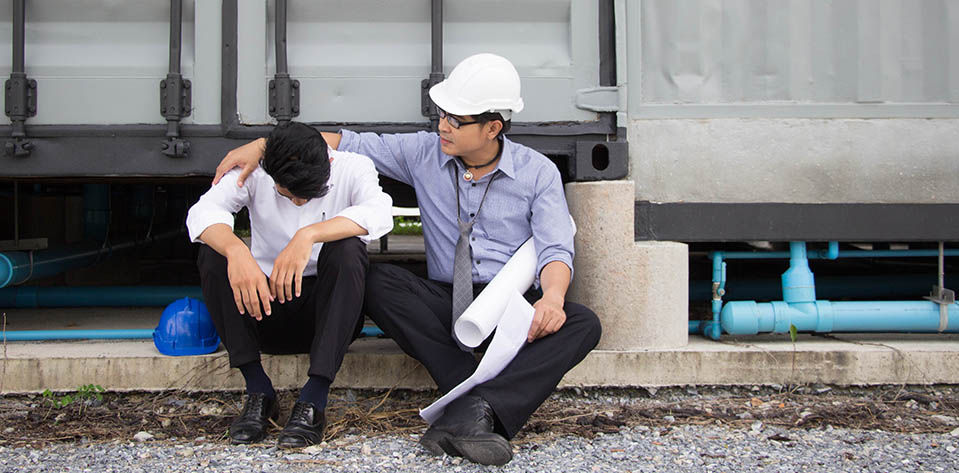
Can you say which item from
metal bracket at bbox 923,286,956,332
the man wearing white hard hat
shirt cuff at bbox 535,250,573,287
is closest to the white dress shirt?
the man wearing white hard hat

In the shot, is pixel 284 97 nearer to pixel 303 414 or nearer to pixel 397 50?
pixel 397 50

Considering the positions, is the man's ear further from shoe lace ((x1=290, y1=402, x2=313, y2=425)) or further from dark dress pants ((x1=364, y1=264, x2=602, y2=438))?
shoe lace ((x1=290, y1=402, x2=313, y2=425))

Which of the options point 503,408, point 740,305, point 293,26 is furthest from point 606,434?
point 293,26

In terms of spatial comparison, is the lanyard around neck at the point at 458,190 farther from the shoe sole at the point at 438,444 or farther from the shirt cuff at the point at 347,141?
the shoe sole at the point at 438,444

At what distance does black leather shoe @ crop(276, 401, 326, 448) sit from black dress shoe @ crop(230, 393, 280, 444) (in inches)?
3.3

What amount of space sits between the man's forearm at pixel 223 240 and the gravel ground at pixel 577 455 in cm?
65

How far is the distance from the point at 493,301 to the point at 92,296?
2.82 meters

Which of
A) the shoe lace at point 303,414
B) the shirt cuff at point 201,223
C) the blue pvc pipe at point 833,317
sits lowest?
the shoe lace at point 303,414

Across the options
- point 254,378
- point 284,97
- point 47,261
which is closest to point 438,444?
point 254,378

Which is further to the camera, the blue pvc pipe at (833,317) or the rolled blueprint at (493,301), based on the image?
the blue pvc pipe at (833,317)

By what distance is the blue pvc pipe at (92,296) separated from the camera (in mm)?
4027

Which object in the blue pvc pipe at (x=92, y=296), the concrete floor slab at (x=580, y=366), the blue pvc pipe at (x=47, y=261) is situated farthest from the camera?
the blue pvc pipe at (x=92, y=296)

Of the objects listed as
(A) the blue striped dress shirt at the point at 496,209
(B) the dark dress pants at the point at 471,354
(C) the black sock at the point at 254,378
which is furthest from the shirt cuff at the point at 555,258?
(C) the black sock at the point at 254,378

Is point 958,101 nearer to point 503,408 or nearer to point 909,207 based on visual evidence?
point 909,207
